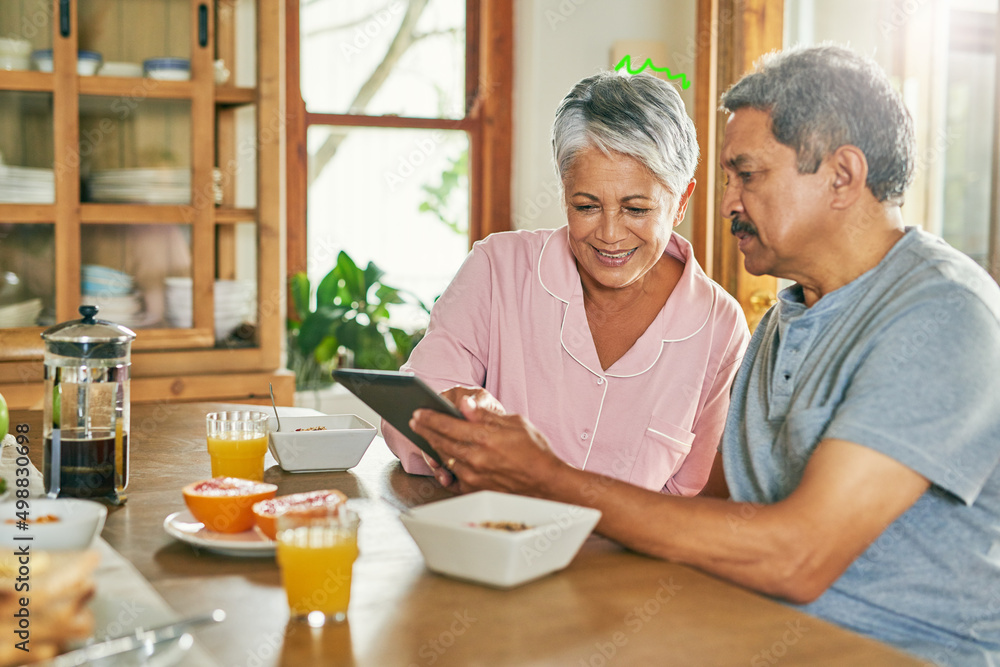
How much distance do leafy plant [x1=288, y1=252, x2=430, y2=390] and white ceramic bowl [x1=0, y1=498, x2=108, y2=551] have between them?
2.52 metres

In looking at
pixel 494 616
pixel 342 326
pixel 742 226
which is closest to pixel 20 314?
pixel 342 326

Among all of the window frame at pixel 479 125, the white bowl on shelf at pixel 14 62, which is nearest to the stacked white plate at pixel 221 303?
the window frame at pixel 479 125

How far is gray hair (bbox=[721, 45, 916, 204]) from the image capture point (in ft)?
4.37

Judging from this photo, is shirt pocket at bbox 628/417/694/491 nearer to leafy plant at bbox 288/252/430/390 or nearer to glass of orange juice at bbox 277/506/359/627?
glass of orange juice at bbox 277/506/359/627

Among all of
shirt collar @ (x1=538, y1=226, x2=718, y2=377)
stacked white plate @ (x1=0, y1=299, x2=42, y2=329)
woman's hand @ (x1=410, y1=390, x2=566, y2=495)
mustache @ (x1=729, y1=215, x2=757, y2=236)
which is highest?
mustache @ (x1=729, y1=215, x2=757, y2=236)

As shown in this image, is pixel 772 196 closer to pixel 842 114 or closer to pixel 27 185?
pixel 842 114

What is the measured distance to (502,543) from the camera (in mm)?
1029

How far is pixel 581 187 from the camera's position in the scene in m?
1.80

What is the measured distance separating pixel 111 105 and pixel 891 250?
2556 millimetres

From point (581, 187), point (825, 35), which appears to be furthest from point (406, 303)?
point (581, 187)

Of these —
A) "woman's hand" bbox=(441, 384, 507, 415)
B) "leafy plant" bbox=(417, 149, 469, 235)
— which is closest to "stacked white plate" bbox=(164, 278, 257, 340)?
"leafy plant" bbox=(417, 149, 469, 235)

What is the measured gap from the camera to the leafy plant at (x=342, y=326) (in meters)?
3.62

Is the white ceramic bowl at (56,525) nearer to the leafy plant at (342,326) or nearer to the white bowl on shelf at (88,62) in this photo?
the white bowl on shelf at (88,62)

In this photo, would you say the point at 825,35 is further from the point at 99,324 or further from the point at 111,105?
the point at 99,324
